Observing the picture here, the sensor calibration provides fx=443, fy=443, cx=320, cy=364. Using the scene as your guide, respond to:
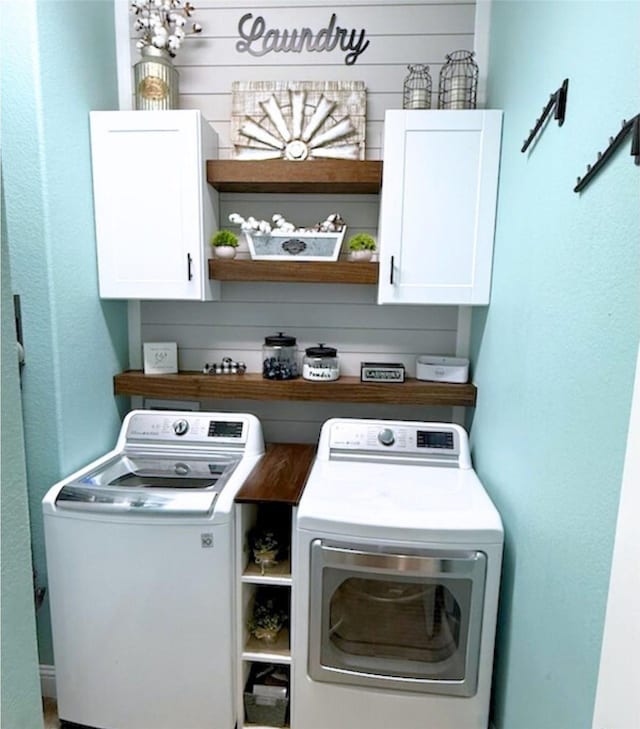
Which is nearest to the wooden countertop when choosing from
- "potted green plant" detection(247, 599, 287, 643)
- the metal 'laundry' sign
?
"potted green plant" detection(247, 599, 287, 643)

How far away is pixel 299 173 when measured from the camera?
1803 millimetres

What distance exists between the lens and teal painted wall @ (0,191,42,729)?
A: 74cm

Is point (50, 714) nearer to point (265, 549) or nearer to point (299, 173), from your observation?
point (265, 549)

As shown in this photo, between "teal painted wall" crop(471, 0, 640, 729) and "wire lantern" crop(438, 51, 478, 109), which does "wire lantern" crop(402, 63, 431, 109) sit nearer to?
"wire lantern" crop(438, 51, 478, 109)

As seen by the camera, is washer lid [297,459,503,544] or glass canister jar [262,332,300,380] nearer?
washer lid [297,459,503,544]

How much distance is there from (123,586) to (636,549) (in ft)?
4.88

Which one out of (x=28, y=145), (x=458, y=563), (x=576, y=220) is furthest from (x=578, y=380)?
(x=28, y=145)

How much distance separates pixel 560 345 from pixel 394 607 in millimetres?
972

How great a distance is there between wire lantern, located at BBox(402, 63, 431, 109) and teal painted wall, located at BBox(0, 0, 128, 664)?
126 cm

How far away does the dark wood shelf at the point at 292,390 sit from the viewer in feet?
6.19

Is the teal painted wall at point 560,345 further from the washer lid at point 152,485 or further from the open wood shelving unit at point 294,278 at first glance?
the washer lid at point 152,485

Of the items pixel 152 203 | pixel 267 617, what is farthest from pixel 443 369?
pixel 152 203

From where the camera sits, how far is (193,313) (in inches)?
84.3

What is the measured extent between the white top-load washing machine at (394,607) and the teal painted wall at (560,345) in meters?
0.12
